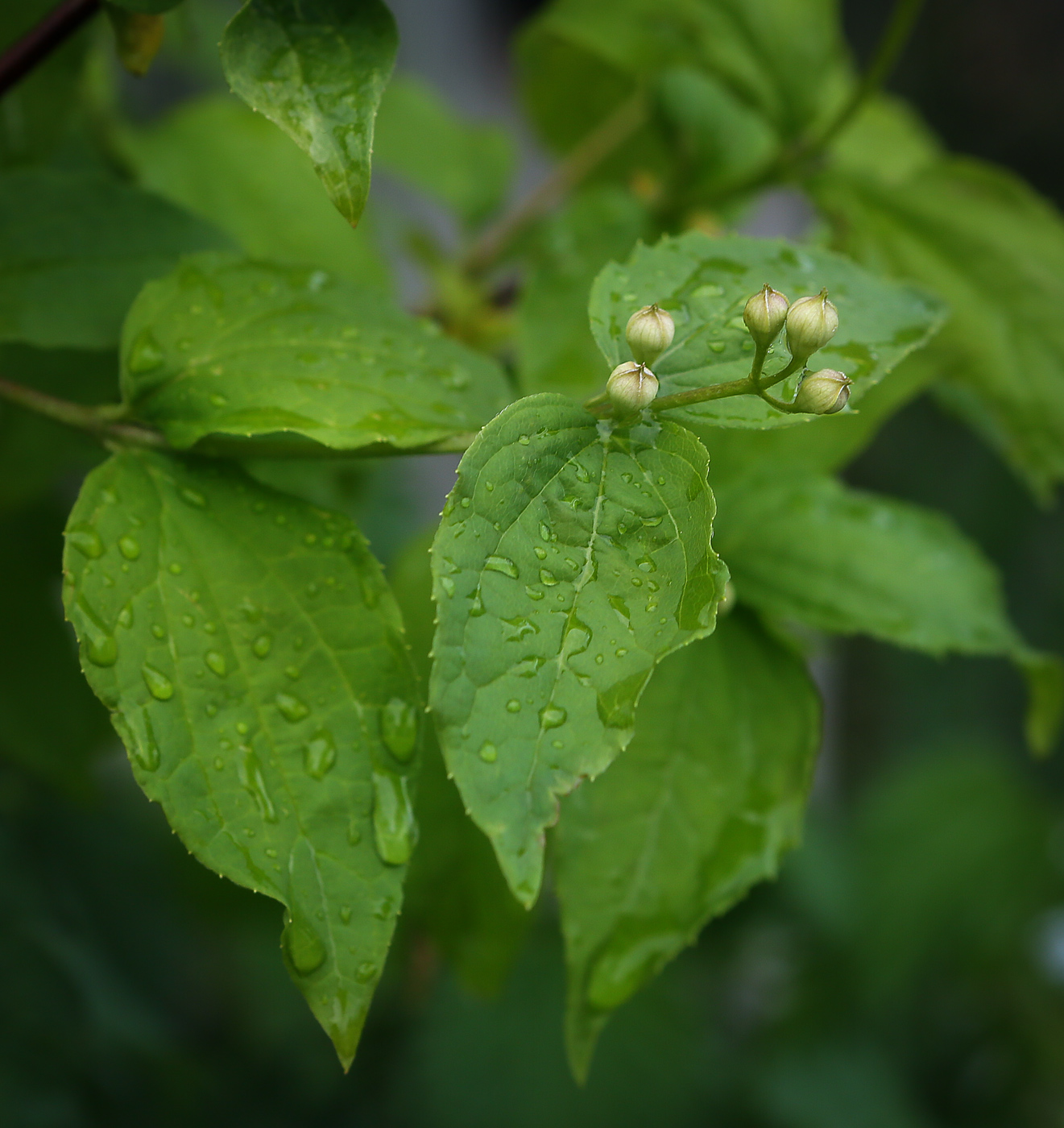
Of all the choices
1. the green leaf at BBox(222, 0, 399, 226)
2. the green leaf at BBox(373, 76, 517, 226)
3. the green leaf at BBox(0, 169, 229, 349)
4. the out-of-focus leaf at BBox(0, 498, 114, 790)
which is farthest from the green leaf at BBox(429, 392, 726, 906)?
the green leaf at BBox(373, 76, 517, 226)

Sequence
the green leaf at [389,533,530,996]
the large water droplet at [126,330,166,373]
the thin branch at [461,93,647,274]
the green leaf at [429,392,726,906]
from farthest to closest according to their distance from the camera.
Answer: the thin branch at [461,93,647,274] < the green leaf at [389,533,530,996] < the large water droplet at [126,330,166,373] < the green leaf at [429,392,726,906]

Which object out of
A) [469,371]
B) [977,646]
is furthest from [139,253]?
[977,646]

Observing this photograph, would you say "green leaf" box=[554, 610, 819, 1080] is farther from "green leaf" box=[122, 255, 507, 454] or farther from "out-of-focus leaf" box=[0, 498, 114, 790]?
"out-of-focus leaf" box=[0, 498, 114, 790]

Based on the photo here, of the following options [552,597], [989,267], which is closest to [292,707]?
[552,597]

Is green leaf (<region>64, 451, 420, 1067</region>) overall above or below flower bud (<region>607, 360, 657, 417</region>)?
below

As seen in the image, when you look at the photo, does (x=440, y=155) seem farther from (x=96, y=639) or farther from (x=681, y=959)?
(x=681, y=959)

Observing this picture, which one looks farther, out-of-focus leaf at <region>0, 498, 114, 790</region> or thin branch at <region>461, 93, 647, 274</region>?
thin branch at <region>461, 93, 647, 274</region>
